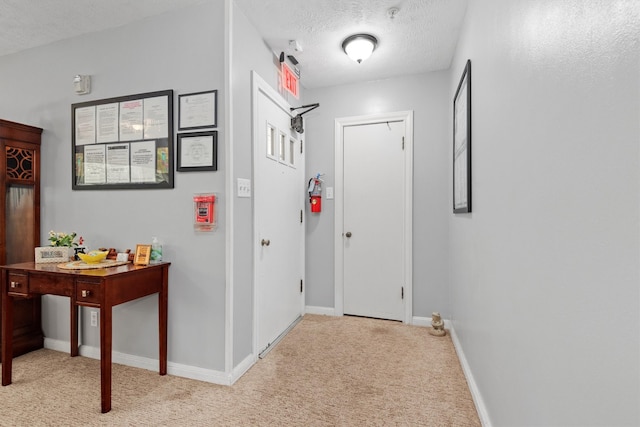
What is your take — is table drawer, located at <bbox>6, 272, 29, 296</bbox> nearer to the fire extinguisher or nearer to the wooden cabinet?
the wooden cabinet

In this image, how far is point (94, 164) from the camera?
2.35 metres

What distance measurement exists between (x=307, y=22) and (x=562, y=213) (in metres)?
2.14

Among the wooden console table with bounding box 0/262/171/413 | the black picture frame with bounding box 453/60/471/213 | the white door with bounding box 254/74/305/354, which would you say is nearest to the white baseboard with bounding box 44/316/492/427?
the wooden console table with bounding box 0/262/171/413

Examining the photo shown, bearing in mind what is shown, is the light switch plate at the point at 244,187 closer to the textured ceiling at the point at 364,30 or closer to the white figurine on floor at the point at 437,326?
the textured ceiling at the point at 364,30

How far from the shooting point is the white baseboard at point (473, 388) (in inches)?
61.4

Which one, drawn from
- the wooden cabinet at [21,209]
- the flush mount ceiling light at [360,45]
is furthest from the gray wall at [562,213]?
the wooden cabinet at [21,209]

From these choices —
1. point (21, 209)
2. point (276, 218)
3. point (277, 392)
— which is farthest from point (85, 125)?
point (277, 392)

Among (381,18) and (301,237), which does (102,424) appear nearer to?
(301,237)

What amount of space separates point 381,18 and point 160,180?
77.8 inches

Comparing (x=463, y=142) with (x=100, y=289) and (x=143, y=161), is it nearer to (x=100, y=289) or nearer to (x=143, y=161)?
(x=143, y=161)

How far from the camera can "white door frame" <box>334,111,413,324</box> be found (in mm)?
3074

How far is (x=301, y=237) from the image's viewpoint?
3312 mm

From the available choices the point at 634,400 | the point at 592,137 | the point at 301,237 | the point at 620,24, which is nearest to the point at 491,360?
the point at 634,400

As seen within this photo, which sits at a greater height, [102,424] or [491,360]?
[491,360]
